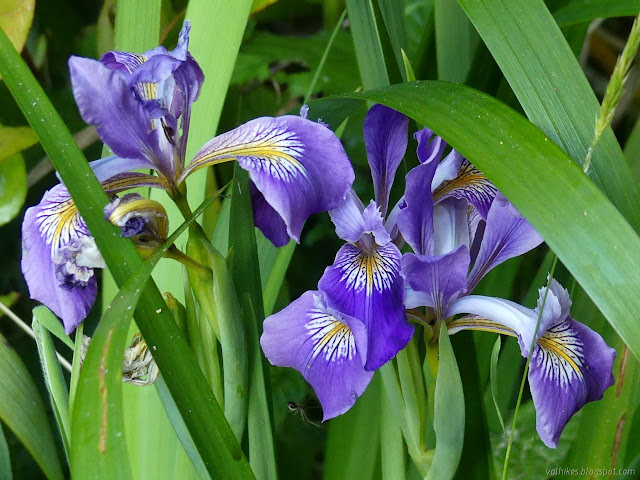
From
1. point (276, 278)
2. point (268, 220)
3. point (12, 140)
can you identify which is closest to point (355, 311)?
Answer: point (268, 220)

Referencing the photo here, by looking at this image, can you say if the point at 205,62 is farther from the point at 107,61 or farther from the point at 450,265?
the point at 450,265

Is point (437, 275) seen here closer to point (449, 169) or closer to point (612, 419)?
point (449, 169)

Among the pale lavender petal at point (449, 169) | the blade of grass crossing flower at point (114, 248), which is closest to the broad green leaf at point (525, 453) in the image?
the pale lavender petal at point (449, 169)

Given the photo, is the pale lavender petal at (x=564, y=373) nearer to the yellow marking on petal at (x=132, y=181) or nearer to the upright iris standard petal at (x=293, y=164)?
the upright iris standard petal at (x=293, y=164)

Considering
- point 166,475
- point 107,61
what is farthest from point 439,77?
point 166,475

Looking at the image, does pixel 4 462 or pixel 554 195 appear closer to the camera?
pixel 554 195

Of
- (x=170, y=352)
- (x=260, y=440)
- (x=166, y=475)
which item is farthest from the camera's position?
(x=166, y=475)
